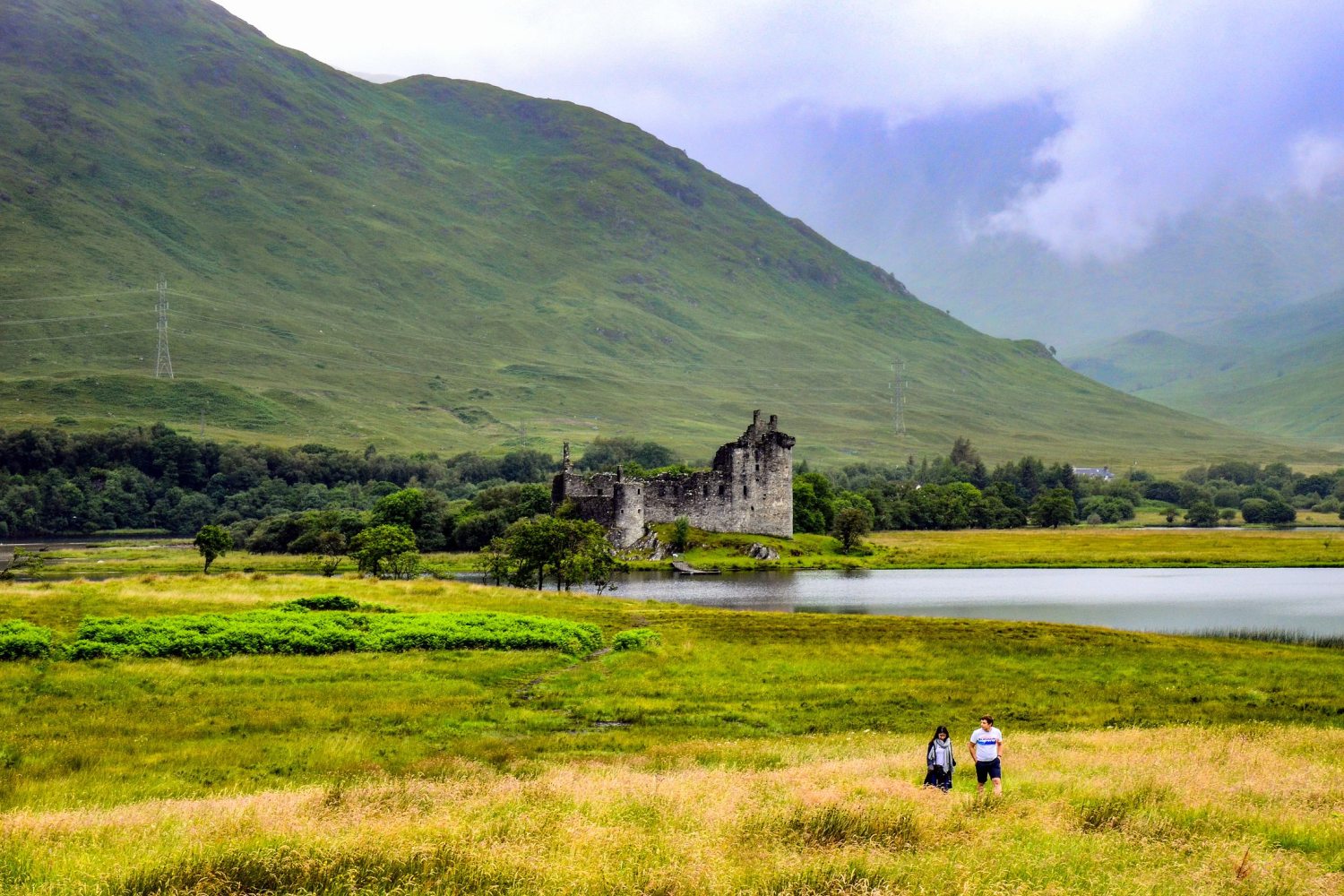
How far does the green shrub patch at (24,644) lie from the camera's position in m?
30.1

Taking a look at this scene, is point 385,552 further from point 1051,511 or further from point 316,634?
point 1051,511

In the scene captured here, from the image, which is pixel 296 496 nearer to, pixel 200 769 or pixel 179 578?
pixel 179 578

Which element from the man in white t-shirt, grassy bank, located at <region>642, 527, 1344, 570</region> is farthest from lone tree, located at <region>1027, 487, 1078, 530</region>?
the man in white t-shirt

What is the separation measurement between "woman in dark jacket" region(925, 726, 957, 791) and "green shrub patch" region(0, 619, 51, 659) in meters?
24.3

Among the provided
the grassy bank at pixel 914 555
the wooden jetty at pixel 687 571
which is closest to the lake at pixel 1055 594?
the wooden jetty at pixel 687 571

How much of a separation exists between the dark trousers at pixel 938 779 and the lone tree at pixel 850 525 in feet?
284

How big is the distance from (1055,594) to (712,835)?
206ft

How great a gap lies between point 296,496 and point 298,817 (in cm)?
15094

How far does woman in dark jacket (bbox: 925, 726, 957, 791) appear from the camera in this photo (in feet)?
59.3

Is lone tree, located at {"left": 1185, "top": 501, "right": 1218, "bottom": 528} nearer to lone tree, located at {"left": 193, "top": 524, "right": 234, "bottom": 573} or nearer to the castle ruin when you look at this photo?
the castle ruin

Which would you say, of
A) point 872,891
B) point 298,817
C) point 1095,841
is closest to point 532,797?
point 298,817

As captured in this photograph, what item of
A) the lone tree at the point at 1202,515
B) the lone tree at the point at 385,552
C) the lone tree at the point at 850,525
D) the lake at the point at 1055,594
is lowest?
the lake at the point at 1055,594

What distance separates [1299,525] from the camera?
149 meters

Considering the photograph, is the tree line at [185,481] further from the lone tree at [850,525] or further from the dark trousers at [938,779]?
the dark trousers at [938,779]
